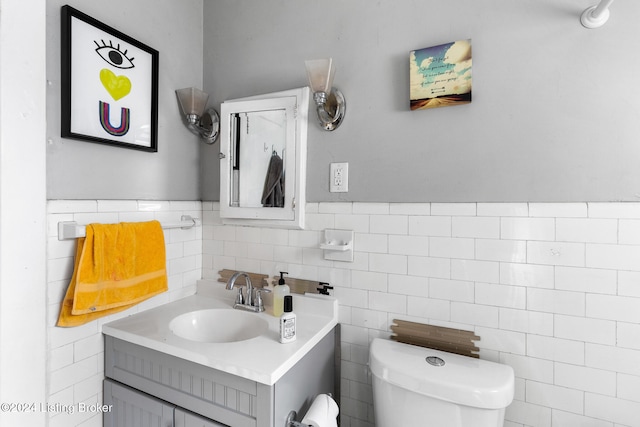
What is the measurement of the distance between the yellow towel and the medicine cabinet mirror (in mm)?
383

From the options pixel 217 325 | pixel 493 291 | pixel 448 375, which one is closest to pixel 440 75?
pixel 493 291

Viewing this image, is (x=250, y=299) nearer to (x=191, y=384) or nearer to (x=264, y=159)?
(x=191, y=384)

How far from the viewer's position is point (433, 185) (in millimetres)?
1193

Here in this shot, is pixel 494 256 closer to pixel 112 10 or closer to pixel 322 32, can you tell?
pixel 322 32

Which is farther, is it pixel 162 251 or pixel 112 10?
pixel 162 251

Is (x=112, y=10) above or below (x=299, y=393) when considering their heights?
above

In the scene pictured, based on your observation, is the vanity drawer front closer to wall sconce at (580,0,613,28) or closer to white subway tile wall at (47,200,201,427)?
white subway tile wall at (47,200,201,427)

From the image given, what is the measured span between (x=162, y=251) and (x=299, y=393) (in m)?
0.85

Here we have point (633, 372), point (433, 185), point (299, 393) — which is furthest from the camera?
point (433, 185)

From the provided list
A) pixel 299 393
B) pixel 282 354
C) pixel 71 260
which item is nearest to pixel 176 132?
pixel 71 260

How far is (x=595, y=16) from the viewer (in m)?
0.96

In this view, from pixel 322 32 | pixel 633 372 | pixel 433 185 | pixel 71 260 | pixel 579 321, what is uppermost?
pixel 322 32

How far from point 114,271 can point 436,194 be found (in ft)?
4.27

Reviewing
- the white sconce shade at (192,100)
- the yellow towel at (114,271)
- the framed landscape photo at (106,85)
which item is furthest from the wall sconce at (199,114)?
the yellow towel at (114,271)
